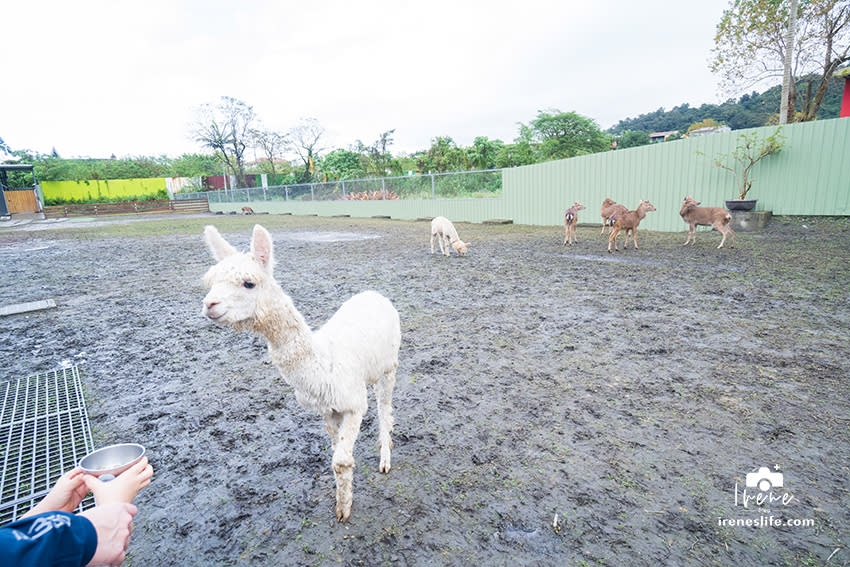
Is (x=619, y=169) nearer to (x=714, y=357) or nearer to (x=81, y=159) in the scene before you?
(x=714, y=357)

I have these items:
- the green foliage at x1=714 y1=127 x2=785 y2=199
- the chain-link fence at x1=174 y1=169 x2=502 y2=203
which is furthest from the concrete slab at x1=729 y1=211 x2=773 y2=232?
the chain-link fence at x1=174 y1=169 x2=502 y2=203

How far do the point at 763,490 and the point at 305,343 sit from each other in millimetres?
2798

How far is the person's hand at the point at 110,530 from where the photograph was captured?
3.93ft

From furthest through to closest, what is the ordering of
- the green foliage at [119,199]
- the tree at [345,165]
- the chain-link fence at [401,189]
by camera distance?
1. the green foliage at [119,199]
2. the tree at [345,165]
3. the chain-link fence at [401,189]

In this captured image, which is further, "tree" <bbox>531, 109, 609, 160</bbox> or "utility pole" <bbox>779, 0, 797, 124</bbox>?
"tree" <bbox>531, 109, 609, 160</bbox>

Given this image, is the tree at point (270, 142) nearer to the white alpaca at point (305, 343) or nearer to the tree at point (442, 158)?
the tree at point (442, 158)

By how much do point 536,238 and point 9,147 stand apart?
2587 inches

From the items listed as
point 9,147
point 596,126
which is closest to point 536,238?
point 596,126

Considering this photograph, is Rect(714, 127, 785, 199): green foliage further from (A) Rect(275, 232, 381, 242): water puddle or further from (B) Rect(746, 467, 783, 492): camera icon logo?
(B) Rect(746, 467, 783, 492): camera icon logo

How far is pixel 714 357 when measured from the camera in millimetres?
4230

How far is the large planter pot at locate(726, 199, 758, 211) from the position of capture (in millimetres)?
12031

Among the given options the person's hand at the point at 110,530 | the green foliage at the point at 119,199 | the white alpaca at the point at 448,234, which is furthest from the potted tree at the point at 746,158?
the green foliage at the point at 119,199

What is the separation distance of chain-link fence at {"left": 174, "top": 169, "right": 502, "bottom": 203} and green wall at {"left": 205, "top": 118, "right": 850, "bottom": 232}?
627mm

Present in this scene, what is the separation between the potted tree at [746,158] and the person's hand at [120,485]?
48.7 ft
